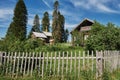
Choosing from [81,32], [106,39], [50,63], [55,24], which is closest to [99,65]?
[50,63]

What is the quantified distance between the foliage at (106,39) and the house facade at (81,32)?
15718mm

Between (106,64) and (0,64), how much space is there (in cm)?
533

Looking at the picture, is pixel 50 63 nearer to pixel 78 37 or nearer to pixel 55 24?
pixel 78 37

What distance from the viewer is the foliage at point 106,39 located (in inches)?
835

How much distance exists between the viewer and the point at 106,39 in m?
21.4

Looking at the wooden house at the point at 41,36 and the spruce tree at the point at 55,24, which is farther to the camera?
the wooden house at the point at 41,36

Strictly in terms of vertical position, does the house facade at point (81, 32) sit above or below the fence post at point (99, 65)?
above

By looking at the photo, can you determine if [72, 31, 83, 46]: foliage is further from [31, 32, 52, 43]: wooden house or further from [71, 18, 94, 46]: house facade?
[31, 32, 52, 43]: wooden house

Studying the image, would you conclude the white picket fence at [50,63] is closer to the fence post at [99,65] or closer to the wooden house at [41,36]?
the fence post at [99,65]

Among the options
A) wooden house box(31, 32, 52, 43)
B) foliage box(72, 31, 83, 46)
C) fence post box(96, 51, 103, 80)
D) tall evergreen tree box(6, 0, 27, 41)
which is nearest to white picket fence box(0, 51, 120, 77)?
fence post box(96, 51, 103, 80)

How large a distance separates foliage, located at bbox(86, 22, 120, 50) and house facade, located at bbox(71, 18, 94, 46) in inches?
619

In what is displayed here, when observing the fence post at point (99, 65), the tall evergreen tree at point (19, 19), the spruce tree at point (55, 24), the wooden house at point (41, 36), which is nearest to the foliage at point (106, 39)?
the fence post at point (99, 65)

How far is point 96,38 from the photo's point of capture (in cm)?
2200

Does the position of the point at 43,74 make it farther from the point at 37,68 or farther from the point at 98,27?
the point at 98,27
